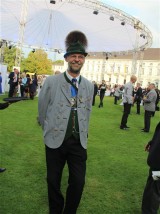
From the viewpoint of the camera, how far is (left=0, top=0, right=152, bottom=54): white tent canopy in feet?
94.6

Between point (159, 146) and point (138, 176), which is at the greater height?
point (159, 146)

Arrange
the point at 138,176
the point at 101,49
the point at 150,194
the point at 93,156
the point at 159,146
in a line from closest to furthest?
the point at 159,146 < the point at 150,194 < the point at 138,176 < the point at 93,156 < the point at 101,49

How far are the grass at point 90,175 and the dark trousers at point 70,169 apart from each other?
0.68m

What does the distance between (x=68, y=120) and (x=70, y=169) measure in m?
0.53

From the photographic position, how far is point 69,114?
3.29m

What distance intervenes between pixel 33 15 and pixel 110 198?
32.3m

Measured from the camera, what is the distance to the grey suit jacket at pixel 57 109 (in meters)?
3.27

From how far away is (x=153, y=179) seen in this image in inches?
135

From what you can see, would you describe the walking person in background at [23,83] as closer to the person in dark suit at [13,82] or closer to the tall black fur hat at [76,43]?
the person in dark suit at [13,82]

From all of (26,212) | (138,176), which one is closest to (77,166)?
(26,212)

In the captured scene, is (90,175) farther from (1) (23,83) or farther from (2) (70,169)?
(1) (23,83)

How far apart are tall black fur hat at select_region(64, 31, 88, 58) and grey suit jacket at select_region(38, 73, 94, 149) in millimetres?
305

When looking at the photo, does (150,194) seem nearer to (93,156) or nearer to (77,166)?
(77,166)

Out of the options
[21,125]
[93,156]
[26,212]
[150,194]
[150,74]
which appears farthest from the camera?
[150,74]
